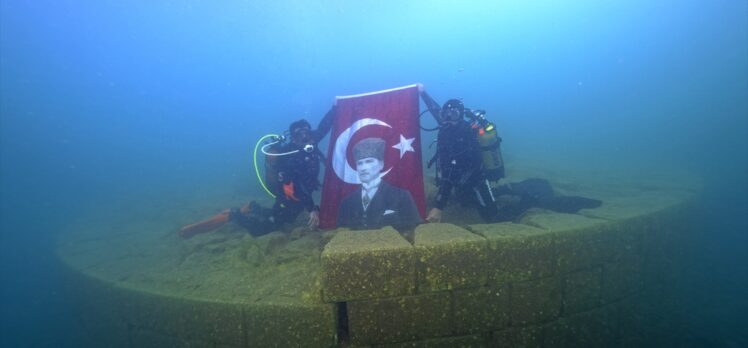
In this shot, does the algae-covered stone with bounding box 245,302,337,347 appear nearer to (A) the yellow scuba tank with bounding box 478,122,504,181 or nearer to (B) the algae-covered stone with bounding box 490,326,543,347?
(B) the algae-covered stone with bounding box 490,326,543,347

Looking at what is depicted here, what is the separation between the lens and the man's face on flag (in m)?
5.75

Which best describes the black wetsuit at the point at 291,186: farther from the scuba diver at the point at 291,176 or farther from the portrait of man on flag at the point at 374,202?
the portrait of man on flag at the point at 374,202

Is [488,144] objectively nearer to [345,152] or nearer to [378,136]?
[378,136]

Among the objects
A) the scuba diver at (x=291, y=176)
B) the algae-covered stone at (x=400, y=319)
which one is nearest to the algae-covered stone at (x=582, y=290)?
the algae-covered stone at (x=400, y=319)

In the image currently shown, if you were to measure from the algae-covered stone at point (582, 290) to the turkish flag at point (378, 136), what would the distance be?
243cm

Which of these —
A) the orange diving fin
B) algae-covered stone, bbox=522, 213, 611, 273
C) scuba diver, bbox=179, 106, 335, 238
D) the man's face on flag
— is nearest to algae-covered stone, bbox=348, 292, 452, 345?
algae-covered stone, bbox=522, 213, 611, 273

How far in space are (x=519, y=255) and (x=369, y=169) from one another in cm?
310

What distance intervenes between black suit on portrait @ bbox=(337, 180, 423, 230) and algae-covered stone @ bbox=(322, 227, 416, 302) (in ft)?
7.26

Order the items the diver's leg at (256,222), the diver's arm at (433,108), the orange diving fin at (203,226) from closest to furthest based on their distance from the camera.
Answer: the diver's arm at (433,108), the diver's leg at (256,222), the orange diving fin at (203,226)

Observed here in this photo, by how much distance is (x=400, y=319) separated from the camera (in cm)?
326

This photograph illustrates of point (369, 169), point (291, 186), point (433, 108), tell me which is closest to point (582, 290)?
point (369, 169)

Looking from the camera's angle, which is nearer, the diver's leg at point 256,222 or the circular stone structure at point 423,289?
the circular stone structure at point 423,289

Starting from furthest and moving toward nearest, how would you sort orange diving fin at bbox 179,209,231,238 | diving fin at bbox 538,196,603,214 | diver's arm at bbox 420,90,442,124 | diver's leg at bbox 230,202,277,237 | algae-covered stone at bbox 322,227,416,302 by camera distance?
orange diving fin at bbox 179,209,231,238, diver's leg at bbox 230,202,277,237, diver's arm at bbox 420,90,442,124, diving fin at bbox 538,196,603,214, algae-covered stone at bbox 322,227,416,302

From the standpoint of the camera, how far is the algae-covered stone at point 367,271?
3.09m
